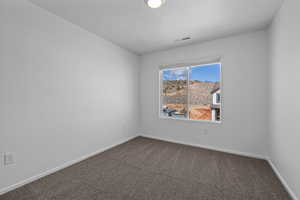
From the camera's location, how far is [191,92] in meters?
3.23

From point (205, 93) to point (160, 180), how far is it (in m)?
2.26

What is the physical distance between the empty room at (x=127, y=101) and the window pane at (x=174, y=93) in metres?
0.04

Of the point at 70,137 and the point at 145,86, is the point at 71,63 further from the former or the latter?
the point at 145,86

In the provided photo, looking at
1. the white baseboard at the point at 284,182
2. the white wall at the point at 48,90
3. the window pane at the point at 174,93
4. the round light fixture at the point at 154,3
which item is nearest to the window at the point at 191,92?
the window pane at the point at 174,93

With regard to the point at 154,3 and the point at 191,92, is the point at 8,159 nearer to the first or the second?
the point at 154,3

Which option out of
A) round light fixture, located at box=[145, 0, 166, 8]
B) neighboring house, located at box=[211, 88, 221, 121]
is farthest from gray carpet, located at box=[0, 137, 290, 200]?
round light fixture, located at box=[145, 0, 166, 8]

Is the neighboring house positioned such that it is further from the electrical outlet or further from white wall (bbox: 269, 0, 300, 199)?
the electrical outlet

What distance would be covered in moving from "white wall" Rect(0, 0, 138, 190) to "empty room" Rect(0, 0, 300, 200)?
0.04 feet

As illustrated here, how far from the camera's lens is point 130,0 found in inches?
64.6

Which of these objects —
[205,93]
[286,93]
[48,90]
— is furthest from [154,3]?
[205,93]

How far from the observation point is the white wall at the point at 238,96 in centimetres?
236

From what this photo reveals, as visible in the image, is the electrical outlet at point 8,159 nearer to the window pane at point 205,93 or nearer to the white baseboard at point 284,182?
the window pane at point 205,93

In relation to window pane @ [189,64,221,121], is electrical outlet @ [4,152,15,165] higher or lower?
lower

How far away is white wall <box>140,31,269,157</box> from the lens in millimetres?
2361
